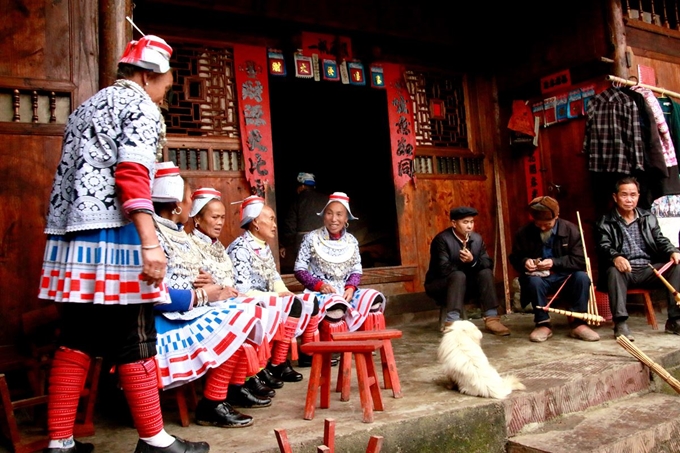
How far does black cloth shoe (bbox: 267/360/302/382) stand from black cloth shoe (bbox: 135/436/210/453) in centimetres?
152

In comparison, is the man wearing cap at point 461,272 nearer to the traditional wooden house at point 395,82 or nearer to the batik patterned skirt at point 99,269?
the traditional wooden house at point 395,82

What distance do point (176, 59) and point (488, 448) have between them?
175 inches

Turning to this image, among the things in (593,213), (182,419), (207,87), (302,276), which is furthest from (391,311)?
(182,419)

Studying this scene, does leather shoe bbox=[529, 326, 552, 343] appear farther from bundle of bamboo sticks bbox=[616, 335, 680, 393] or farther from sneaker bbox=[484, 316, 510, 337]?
bundle of bamboo sticks bbox=[616, 335, 680, 393]

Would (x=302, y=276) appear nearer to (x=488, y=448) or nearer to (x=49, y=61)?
(x=488, y=448)

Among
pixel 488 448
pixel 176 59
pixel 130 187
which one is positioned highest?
pixel 176 59

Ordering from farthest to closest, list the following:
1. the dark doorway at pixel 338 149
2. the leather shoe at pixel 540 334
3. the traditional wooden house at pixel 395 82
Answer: the dark doorway at pixel 338 149, the leather shoe at pixel 540 334, the traditional wooden house at pixel 395 82

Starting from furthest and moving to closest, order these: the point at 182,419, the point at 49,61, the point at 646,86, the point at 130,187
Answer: the point at 646,86 < the point at 49,61 < the point at 182,419 < the point at 130,187

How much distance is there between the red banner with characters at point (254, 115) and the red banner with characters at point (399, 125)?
1617 millimetres

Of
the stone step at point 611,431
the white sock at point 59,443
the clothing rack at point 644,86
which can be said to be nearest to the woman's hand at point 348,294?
the stone step at point 611,431

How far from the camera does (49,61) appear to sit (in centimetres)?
385

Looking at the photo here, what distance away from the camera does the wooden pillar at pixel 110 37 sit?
3762 mm

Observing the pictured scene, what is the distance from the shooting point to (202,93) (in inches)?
218

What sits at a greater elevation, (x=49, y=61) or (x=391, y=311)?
(x=49, y=61)
